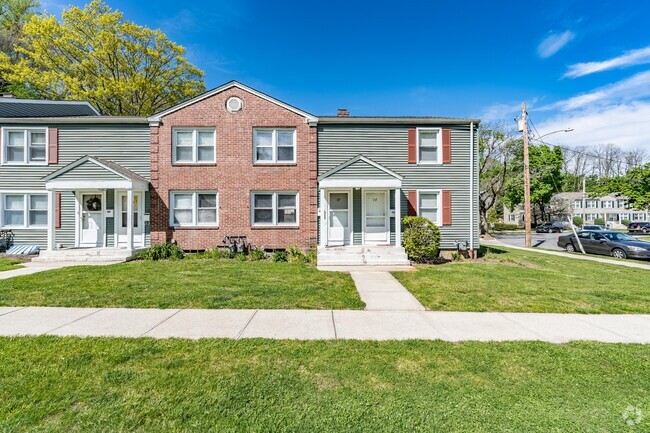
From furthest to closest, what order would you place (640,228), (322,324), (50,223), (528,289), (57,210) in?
1. (640,228)
2. (57,210)
3. (50,223)
4. (528,289)
5. (322,324)

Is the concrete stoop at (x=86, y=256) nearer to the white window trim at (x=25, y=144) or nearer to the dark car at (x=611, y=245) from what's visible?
the white window trim at (x=25, y=144)

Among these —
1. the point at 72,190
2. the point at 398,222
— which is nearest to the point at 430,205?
the point at 398,222

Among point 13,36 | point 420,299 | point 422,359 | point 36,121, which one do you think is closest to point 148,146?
point 36,121

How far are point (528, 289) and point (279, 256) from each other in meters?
7.86

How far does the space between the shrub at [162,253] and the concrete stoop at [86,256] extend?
1.65 ft

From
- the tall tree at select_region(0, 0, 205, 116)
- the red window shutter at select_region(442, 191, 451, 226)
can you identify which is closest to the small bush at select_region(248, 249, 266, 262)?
the red window shutter at select_region(442, 191, 451, 226)

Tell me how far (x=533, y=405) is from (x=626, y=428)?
63cm

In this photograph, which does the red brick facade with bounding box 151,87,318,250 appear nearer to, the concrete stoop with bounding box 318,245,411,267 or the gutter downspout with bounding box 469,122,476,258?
the concrete stoop with bounding box 318,245,411,267

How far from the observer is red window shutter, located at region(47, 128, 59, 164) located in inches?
490

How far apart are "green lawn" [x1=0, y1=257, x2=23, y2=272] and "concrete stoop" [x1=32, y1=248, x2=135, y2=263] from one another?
0.52 metres

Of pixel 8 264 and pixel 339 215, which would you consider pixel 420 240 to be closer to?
pixel 339 215

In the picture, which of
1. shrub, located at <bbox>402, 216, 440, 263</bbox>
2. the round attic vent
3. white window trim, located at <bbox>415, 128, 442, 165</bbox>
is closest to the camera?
shrub, located at <bbox>402, 216, 440, 263</bbox>

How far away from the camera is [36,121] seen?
40.5 feet

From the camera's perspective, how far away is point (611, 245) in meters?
16.2
